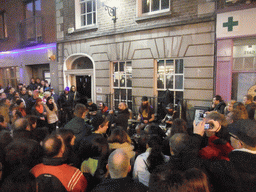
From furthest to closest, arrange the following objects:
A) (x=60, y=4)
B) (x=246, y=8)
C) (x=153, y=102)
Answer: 1. (x=60, y=4)
2. (x=153, y=102)
3. (x=246, y=8)

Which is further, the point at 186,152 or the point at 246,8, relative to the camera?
the point at 246,8

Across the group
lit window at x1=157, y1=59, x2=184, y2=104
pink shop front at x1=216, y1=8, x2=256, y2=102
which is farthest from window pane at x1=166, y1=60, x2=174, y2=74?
pink shop front at x1=216, y1=8, x2=256, y2=102

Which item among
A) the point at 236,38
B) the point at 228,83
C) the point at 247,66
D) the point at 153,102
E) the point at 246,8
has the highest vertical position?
the point at 246,8

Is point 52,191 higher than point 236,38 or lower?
lower

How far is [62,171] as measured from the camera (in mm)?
2062

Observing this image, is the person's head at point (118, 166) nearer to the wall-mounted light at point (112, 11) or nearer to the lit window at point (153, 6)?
the lit window at point (153, 6)

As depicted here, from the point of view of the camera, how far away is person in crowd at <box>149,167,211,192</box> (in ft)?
4.74

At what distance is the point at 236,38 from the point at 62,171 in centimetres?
715

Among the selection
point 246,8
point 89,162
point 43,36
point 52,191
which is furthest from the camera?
point 43,36

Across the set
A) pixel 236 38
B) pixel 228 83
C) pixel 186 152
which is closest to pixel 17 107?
pixel 186 152

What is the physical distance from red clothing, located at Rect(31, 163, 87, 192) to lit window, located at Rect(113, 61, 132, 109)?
761 centimetres

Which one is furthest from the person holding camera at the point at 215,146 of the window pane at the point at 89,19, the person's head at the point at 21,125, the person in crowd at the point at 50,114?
the window pane at the point at 89,19

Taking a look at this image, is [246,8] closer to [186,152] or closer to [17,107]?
[186,152]

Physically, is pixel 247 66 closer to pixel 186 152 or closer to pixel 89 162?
pixel 186 152
